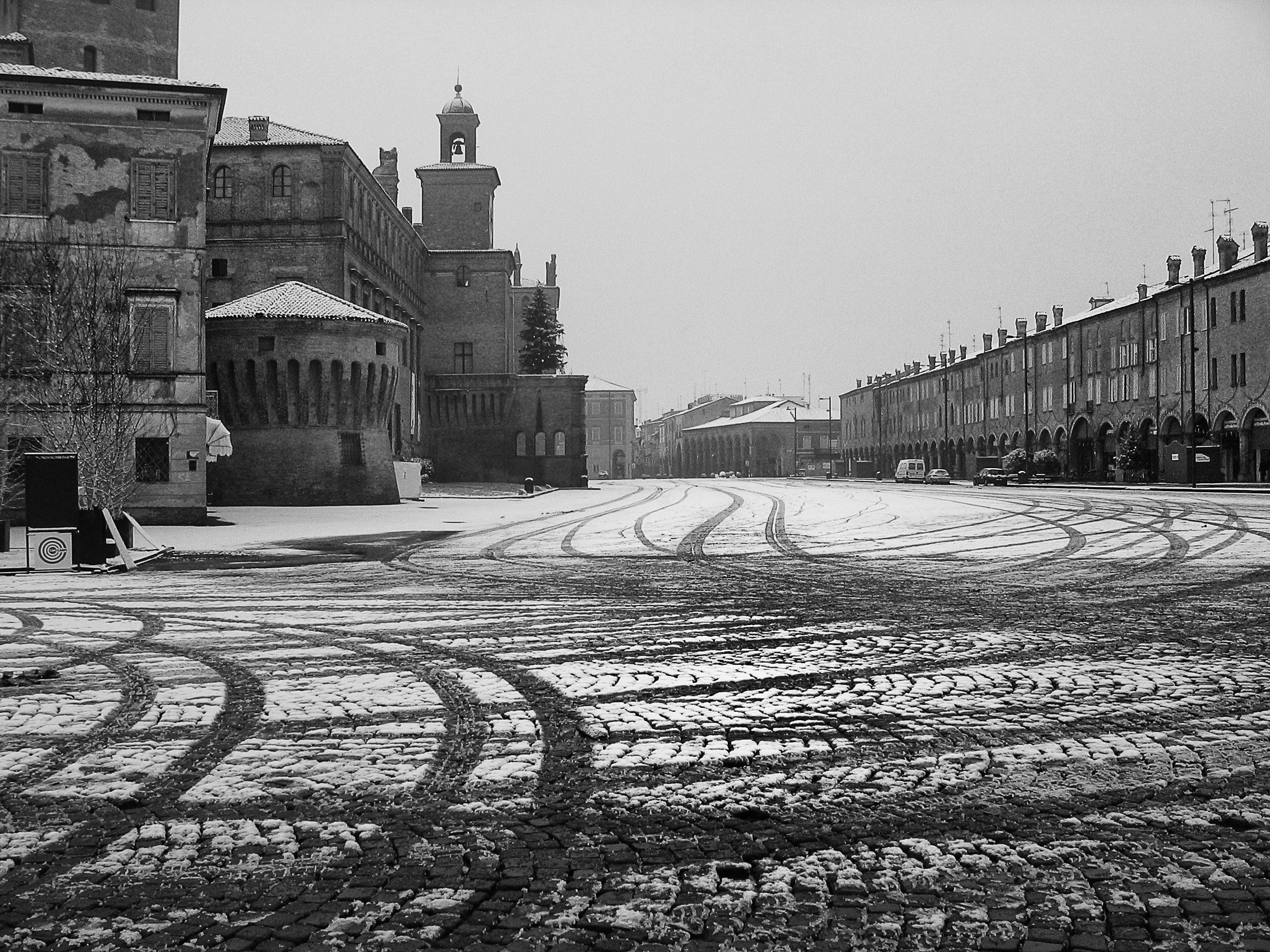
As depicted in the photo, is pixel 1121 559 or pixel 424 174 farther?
pixel 424 174

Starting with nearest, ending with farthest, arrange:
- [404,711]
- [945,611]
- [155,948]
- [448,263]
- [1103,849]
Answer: [155,948]
[1103,849]
[404,711]
[945,611]
[448,263]

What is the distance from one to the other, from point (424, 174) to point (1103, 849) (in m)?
73.9

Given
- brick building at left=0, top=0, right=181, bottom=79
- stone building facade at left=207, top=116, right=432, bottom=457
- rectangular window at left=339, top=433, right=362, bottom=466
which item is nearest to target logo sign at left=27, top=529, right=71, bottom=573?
rectangular window at left=339, top=433, right=362, bottom=466

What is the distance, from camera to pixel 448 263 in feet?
235

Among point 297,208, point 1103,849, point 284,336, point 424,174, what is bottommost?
point 1103,849

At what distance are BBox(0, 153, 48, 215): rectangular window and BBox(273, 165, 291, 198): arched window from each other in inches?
839

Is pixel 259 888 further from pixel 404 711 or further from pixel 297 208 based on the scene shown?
pixel 297 208

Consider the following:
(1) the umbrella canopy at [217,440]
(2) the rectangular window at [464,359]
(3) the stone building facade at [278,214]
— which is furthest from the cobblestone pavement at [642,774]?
(2) the rectangular window at [464,359]

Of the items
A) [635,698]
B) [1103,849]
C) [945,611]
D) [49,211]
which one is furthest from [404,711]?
[49,211]

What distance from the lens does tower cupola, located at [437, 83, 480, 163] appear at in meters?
75.4

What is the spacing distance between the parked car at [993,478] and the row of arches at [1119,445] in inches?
231

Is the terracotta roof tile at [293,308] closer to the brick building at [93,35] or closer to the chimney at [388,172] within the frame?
the brick building at [93,35]

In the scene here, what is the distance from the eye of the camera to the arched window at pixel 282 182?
4875cm

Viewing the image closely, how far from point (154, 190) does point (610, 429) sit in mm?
114385
